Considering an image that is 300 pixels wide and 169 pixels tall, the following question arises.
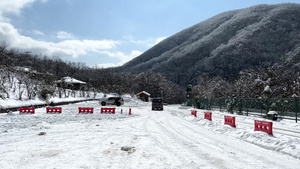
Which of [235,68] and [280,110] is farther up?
[235,68]

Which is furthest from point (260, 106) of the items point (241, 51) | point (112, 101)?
point (241, 51)

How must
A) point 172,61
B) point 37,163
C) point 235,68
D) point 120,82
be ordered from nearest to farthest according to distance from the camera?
point 37,163 < point 120,82 < point 235,68 < point 172,61

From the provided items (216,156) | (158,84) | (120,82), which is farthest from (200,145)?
(120,82)

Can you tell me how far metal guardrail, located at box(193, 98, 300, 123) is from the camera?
18.7 metres

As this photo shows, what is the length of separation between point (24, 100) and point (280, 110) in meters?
34.3

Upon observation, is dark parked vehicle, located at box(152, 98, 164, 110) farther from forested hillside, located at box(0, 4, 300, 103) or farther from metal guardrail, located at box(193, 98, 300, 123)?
forested hillside, located at box(0, 4, 300, 103)

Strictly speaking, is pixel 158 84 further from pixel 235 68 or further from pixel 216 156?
pixel 216 156

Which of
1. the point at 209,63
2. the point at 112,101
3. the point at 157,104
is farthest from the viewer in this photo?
the point at 209,63

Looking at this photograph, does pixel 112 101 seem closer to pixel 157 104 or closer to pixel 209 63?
pixel 157 104

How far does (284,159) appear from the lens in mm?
7125

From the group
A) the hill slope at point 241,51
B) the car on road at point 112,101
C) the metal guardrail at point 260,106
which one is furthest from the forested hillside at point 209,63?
the car on road at point 112,101

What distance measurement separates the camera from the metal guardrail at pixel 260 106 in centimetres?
1872

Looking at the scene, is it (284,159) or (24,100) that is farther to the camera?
(24,100)

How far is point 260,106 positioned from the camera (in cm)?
2317
